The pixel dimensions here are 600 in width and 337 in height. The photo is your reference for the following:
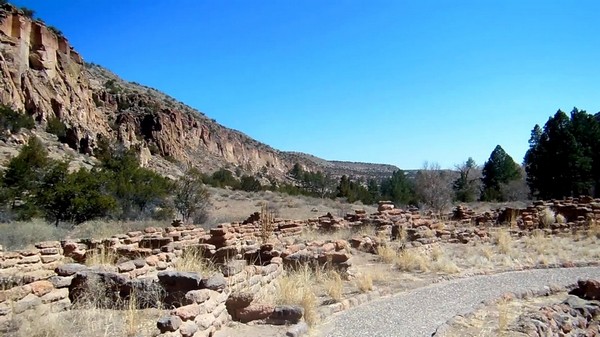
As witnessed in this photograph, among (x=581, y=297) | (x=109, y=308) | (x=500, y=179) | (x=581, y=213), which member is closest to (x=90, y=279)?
(x=109, y=308)

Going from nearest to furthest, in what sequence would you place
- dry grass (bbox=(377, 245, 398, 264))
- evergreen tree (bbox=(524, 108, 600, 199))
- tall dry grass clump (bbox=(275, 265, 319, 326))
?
tall dry grass clump (bbox=(275, 265, 319, 326)) → dry grass (bbox=(377, 245, 398, 264)) → evergreen tree (bbox=(524, 108, 600, 199))

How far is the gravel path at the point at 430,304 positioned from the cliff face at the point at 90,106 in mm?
32350

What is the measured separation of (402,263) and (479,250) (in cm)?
358

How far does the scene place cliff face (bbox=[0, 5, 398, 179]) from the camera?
3722 cm

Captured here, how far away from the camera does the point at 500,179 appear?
45.9 m

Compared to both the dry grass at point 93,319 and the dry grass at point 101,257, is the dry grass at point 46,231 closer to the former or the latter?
the dry grass at point 101,257

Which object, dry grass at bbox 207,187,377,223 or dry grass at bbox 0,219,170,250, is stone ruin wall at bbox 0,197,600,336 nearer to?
dry grass at bbox 0,219,170,250

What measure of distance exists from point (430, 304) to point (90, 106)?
4695 centimetres

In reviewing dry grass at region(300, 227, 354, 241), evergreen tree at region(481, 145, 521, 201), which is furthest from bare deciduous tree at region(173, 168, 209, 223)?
evergreen tree at region(481, 145, 521, 201)

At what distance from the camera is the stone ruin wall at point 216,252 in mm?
A: 6000

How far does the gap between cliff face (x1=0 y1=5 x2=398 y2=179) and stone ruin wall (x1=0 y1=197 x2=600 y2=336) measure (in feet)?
85.1

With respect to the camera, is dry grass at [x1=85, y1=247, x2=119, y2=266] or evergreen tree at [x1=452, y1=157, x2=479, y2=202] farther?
evergreen tree at [x1=452, y1=157, x2=479, y2=202]

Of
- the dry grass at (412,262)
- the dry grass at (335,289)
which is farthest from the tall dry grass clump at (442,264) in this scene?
the dry grass at (335,289)

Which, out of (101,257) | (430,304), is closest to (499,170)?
(430,304)
